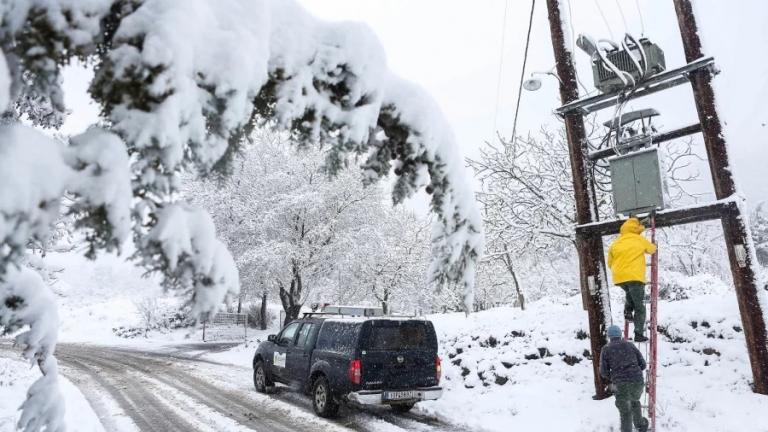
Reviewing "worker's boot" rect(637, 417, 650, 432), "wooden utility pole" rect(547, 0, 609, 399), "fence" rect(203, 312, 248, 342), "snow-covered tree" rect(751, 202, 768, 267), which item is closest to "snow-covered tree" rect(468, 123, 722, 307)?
"wooden utility pole" rect(547, 0, 609, 399)

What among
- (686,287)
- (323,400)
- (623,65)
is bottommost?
(323,400)

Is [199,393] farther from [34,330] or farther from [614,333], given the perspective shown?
[34,330]

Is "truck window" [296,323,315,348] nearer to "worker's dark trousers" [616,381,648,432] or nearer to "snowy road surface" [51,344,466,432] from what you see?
→ "snowy road surface" [51,344,466,432]

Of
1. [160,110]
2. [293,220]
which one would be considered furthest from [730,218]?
[293,220]

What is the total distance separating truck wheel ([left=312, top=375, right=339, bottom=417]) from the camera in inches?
329

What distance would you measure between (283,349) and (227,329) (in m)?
17.6

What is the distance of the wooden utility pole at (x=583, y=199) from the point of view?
805 cm

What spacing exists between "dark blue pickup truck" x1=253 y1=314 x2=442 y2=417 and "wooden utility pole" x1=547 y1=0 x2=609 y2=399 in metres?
2.95

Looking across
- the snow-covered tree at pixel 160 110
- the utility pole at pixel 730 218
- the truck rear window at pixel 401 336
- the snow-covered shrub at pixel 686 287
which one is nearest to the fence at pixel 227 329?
the truck rear window at pixel 401 336

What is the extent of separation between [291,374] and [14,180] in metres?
9.20

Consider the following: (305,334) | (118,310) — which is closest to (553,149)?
(305,334)

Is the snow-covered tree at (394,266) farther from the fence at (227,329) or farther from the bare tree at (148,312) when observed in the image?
the bare tree at (148,312)

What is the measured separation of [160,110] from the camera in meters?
1.67

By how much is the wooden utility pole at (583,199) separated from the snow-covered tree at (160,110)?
7.11 m
